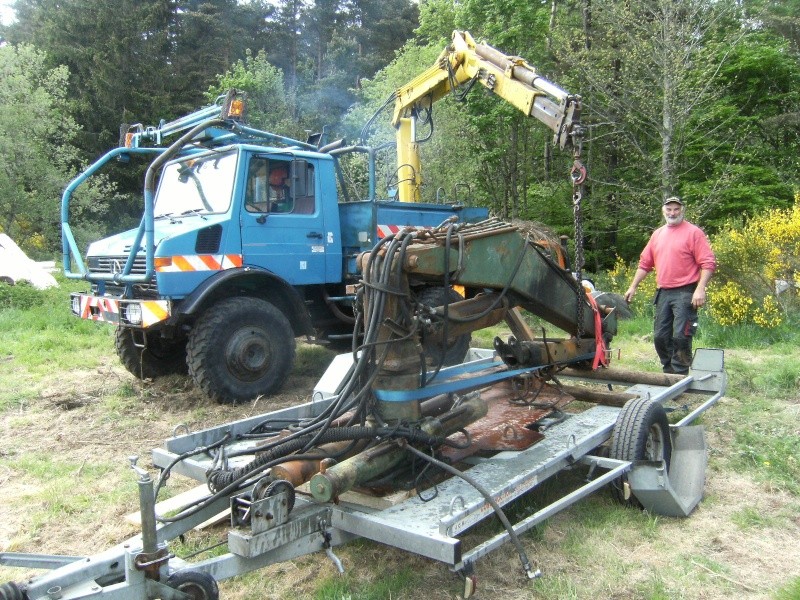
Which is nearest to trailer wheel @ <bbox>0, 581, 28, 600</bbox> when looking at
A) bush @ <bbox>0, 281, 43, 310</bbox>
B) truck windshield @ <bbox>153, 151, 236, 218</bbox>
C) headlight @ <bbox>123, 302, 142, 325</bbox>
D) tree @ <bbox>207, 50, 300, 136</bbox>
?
headlight @ <bbox>123, 302, 142, 325</bbox>

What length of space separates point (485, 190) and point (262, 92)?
11132mm

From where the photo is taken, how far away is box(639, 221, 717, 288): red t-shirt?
5.66m

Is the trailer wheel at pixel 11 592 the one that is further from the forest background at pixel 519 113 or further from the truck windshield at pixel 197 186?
the forest background at pixel 519 113

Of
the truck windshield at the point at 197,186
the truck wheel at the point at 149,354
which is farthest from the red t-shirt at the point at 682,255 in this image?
the truck wheel at the point at 149,354

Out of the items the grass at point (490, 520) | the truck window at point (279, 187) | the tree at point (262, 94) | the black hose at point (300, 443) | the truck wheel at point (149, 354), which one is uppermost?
the tree at point (262, 94)

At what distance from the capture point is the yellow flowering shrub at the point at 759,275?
337 inches

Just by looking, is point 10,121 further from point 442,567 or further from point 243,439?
point 442,567

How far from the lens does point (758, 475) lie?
4340 mm

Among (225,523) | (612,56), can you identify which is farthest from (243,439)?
(612,56)

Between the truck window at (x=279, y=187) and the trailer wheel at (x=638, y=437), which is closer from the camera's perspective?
the trailer wheel at (x=638, y=437)

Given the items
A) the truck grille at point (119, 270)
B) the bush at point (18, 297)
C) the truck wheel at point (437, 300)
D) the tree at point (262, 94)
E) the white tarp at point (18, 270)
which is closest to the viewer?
the truck wheel at point (437, 300)

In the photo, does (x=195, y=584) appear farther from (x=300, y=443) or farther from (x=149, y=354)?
(x=149, y=354)

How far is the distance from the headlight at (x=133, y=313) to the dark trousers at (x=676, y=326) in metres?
4.65

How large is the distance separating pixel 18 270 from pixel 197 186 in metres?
8.61
